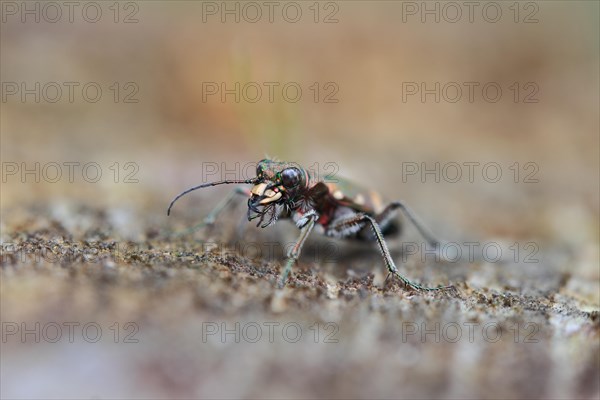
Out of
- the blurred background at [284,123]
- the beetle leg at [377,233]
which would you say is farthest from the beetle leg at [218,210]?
the beetle leg at [377,233]

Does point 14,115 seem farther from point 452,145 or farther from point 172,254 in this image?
point 452,145

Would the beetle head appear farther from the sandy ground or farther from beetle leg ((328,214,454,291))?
the sandy ground

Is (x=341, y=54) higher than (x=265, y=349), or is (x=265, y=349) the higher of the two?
(x=341, y=54)

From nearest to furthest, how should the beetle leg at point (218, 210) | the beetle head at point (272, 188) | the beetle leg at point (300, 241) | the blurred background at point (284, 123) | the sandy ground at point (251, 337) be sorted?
the sandy ground at point (251, 337), the blurred background at point (284, 123), the beetle leg at point (300, 241), the beetle head at point (272, 188), the beetle leg at point (218, 210)

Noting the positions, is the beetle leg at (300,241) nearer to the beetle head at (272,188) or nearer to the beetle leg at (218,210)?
the beetle head at (272,188)

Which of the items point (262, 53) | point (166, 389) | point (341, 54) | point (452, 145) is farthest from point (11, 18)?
point (166, 389)

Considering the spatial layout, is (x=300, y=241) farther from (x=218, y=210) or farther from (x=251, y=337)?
(x=251, y=337)

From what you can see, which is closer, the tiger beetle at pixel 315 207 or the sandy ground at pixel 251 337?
the sandy ground at pixel 251 337
